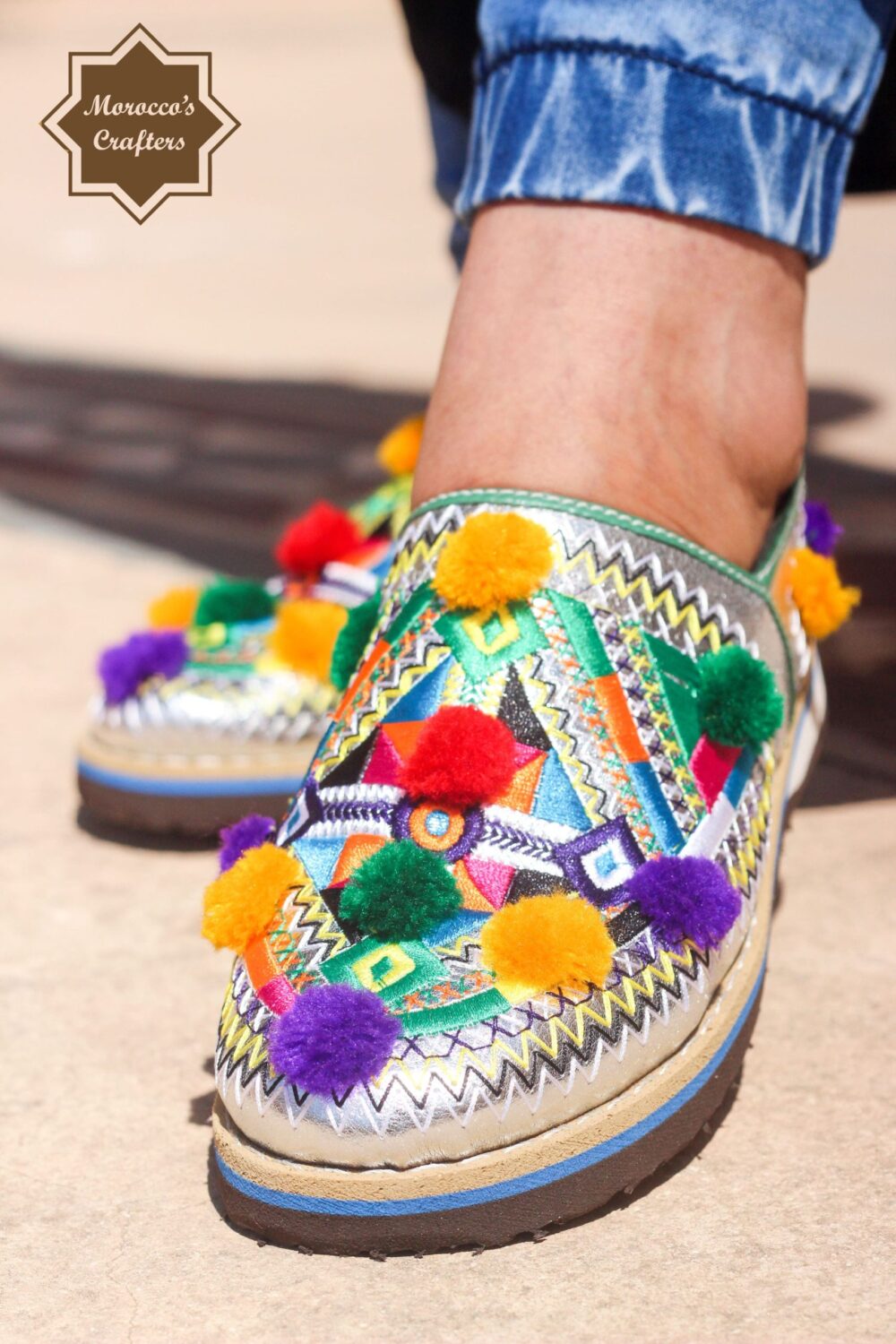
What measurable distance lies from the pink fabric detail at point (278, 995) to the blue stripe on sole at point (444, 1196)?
3.9 inches

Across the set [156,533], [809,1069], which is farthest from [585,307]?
[156,533]

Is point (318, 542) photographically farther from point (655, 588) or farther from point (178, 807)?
point (655, 588)

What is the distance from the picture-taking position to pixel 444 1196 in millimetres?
941

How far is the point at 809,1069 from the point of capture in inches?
46.4

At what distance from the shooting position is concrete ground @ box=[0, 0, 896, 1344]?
0.92m

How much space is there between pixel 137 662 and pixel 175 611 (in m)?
0.19

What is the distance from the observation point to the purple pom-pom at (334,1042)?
94 centimetres

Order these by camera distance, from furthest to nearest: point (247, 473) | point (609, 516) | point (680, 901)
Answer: point (247, 473)
point (609, 516)
point (680, 901)

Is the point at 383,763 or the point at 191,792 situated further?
the point at 191,792

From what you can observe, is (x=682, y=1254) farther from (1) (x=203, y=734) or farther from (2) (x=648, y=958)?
(1) (x=203, y=734)

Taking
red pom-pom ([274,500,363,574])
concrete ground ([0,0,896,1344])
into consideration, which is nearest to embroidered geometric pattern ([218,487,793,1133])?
concrete ground ([0,0,896,1344])

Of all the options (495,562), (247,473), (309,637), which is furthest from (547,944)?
(247,473)

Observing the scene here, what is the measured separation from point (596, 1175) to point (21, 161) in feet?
27.3

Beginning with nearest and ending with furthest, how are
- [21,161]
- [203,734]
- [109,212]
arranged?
[203,734], [109,212], [21,161]
